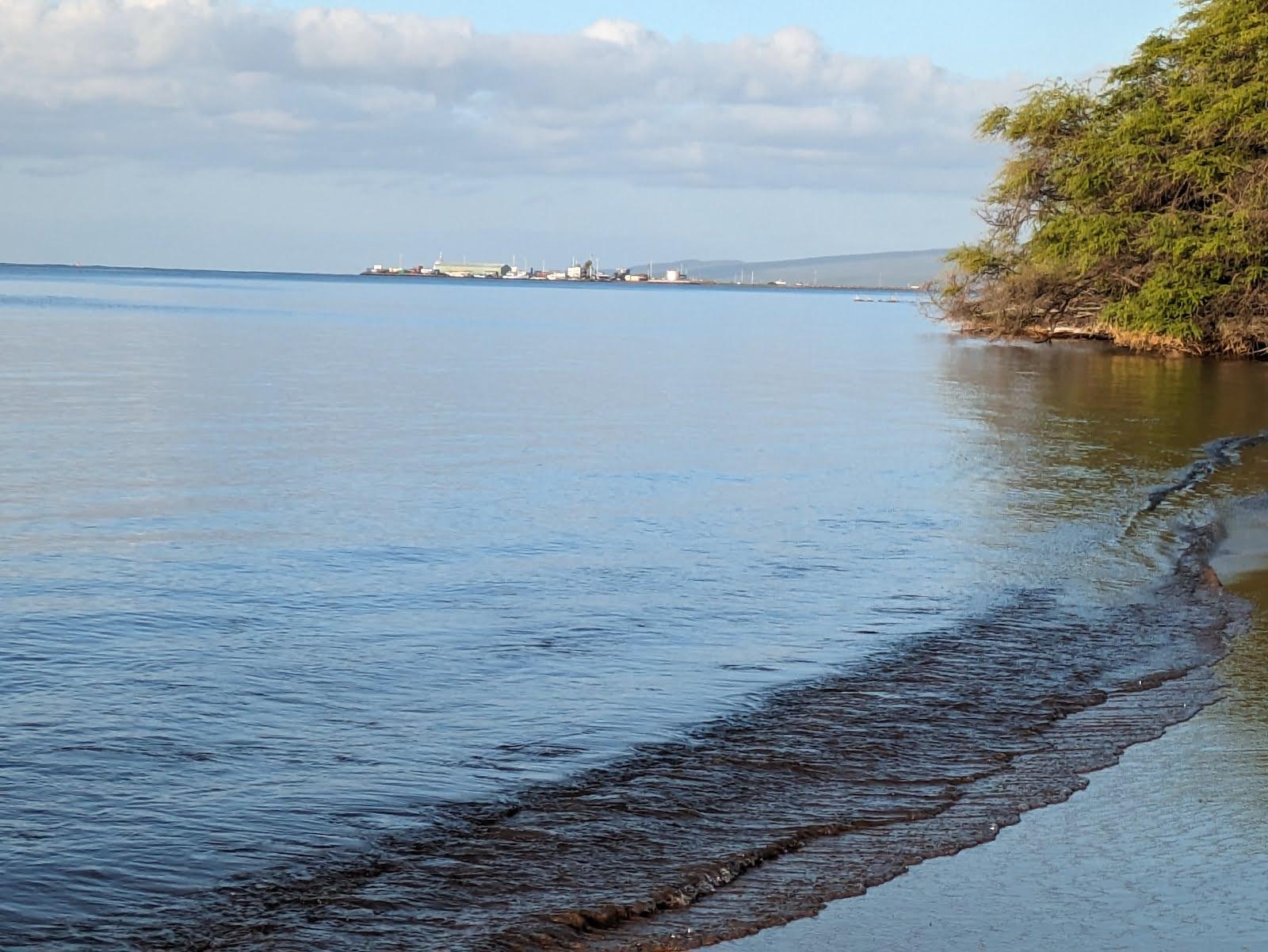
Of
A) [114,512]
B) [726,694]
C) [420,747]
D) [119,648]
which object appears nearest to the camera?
[420,747]

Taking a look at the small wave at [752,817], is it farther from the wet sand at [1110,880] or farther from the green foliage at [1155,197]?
the green foliage at [1155,197]

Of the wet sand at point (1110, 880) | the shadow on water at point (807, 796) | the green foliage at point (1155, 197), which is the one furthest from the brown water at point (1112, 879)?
the green foliage at point (1155, 197)

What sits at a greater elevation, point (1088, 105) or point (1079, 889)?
point (1088, 105)

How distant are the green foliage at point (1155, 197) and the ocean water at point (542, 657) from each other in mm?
19919

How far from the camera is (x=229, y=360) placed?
35406mm

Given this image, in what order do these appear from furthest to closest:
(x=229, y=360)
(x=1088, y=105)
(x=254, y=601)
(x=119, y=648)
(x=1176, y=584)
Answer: (x=1088, y=105)
(x=229, y=360)
(x=1176, y=584)
(x=254, y=601)
(x=119, y=648)

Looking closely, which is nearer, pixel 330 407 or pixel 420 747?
pixel 420 747

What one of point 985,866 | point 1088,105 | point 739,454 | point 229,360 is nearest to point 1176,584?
point 985,866

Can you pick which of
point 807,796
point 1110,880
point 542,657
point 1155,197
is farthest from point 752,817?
point 1155,197

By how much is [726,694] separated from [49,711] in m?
3.49

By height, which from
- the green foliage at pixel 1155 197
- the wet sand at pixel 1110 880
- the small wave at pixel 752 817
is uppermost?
the green foliage at pixel 1155 197

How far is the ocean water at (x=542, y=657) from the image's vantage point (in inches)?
219

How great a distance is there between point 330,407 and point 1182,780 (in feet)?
Answer: 64.6

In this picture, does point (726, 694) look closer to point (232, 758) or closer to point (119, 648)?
point (232, 758)
